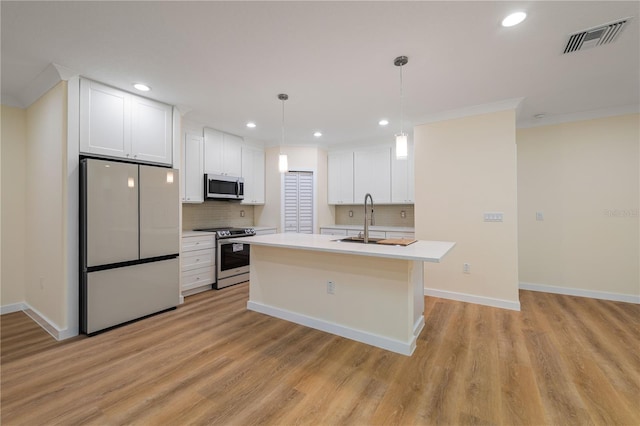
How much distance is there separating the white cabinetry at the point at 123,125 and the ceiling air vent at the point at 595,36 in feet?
13.3

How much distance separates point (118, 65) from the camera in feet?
8.21

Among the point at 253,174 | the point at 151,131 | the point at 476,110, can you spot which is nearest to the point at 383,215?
the point at 476,110

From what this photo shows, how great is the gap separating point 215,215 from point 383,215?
3.15 meters

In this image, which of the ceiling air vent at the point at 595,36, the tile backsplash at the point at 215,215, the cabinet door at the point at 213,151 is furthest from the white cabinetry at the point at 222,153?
the ceiling air vent at the point at 595,36

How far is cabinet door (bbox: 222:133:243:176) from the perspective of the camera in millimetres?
4730

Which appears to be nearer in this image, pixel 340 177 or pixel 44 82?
pixel 44 82

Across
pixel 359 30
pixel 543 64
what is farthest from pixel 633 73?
pixel 359 30

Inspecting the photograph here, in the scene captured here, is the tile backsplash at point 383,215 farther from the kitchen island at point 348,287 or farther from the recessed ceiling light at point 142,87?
the recessed ceiling light at point 142,87

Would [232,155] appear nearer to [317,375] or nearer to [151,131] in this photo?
[151,131]

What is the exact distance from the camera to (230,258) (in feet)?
14.4

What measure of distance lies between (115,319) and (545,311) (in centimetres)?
484

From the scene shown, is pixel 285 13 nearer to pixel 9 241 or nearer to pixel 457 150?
pixel 457 150

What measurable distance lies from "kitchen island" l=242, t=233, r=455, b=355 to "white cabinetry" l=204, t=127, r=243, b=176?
1994mm

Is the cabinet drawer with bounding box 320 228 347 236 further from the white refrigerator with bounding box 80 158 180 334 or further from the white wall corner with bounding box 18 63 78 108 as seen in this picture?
the white wall corner with bounding box 18 63 78 108
